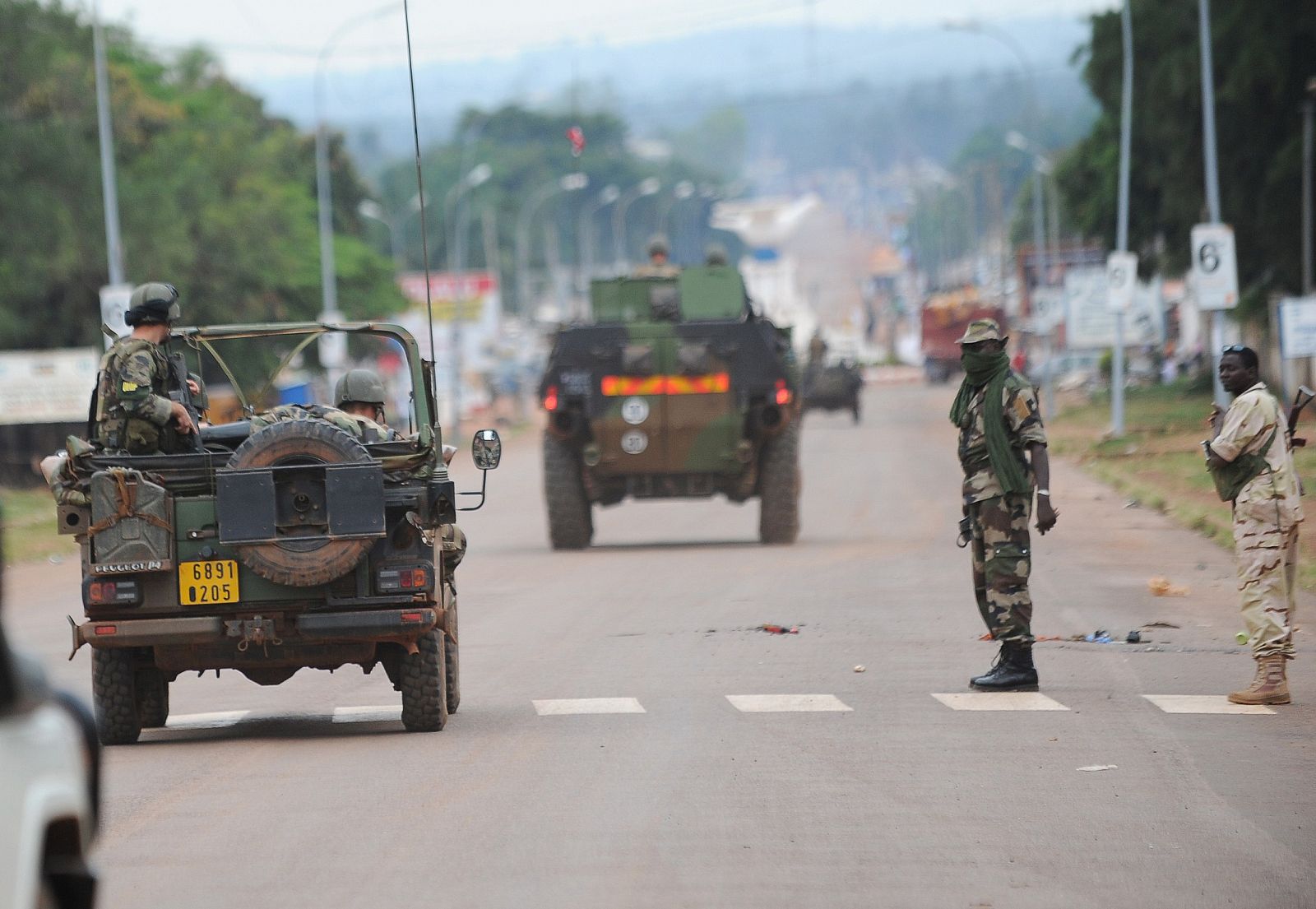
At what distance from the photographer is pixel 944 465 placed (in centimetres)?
3625

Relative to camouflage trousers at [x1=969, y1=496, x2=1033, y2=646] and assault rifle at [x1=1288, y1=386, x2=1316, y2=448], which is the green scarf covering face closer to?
camouflage trousers at [x1=969, y1=496, x2=1033, y2=646]

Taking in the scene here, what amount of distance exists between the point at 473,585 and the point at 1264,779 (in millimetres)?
11190

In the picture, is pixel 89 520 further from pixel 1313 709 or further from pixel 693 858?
pixel 1313 709

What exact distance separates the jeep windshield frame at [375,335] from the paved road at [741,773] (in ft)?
4.88

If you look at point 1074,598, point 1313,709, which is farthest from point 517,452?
point 1313,709

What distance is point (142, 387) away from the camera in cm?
1015

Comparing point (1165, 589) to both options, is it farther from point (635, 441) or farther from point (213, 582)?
point (213, 582)

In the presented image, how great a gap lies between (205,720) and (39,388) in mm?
23035

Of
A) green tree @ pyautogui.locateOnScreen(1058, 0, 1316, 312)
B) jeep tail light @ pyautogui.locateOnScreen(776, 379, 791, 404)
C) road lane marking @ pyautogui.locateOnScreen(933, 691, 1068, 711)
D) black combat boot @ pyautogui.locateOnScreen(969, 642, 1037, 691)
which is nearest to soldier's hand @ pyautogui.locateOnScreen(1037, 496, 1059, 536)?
black combat boot @ pyautogui.locateOnScreen(969, 642, 1037, 691)

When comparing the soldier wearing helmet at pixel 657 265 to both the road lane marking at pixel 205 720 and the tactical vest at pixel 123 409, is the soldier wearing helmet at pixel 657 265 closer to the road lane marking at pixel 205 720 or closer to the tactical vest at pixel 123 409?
the road lane marking at pixel 205 720

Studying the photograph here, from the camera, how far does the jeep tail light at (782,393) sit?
21562 mm

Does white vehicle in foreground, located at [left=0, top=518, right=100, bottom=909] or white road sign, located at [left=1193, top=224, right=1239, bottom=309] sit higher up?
white road sign, located at [left=1193, top=224, right=1239, bottom=309]

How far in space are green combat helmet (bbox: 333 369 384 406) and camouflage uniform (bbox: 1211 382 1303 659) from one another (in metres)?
4.13

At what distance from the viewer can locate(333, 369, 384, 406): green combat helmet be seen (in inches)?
438
